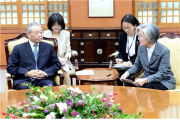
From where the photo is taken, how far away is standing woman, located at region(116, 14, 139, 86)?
3.39 meters

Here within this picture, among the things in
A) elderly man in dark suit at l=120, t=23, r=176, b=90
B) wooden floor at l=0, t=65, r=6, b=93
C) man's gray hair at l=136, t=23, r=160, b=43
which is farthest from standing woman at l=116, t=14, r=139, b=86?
wooden floor at l=0, t=65, r=6, b=93

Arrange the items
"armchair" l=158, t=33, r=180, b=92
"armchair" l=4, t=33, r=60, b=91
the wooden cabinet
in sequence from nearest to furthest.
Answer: "armchair" l=4, t=33, r=60, b=91, "armchair" l=158, t=33, r=180, b=92, the wooden cabinet

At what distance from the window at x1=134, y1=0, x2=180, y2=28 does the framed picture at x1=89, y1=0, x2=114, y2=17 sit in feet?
2.71

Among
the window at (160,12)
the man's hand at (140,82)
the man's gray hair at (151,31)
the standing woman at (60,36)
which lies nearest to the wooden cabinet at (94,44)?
the window at (160,12)

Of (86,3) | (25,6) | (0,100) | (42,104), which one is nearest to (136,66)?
(0,100)

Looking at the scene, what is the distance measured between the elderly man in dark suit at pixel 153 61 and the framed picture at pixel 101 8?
13.5 feet

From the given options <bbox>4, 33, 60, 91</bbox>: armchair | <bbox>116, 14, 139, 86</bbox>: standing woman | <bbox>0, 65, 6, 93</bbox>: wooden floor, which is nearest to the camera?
<bbox>4, 33, 60, 91</bbox>: armchair

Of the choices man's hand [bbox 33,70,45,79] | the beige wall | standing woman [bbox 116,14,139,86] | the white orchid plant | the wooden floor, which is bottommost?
the wooden floor

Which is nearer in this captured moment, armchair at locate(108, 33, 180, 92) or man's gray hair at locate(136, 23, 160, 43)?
man's gray hair at locate(136, 23, 160, 43)

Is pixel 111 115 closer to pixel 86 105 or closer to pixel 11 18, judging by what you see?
pixel 86 105

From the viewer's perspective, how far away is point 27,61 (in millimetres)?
2715

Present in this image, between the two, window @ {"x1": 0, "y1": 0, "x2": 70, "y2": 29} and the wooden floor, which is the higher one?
window @ {"x1": 0, "y1": 0, "x2": 70, "y2": 29}

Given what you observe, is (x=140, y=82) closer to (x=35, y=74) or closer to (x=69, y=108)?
(x=35, y=74)

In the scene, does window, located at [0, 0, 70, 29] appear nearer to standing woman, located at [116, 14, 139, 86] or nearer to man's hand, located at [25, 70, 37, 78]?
standing woman, located at [116, 14, 139, 86]
